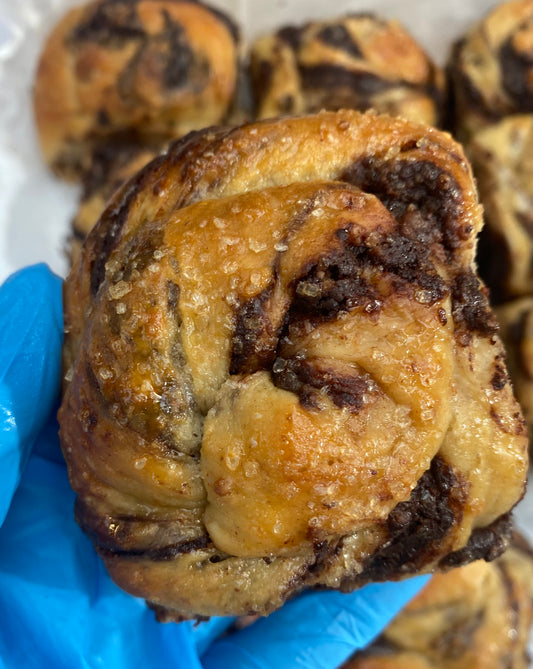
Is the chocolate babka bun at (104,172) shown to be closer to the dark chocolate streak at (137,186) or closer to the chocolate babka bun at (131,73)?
the chocolate babka bun at (131,73)

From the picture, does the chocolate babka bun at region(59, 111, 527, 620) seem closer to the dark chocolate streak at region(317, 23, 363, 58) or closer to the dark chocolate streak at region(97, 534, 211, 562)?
the dark chocolate streak at region(97, 534, 211, 562)

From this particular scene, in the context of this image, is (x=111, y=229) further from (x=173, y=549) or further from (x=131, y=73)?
(x=131, y=73)

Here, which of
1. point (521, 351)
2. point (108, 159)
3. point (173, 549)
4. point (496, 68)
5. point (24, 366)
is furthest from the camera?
point (496, 68)

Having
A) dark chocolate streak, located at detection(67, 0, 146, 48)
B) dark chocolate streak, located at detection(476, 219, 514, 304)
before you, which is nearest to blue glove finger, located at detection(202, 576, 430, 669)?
dark chocolate streak, located at detection(476, 219, 514, 304)

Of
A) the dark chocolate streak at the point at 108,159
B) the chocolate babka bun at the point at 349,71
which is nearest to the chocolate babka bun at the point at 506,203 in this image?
the chocolate babka bun at the point at 349,71

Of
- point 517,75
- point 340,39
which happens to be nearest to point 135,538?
point 340,39

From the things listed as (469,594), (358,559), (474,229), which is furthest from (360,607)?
(474,229)

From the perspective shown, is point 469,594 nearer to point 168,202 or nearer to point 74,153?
point 168,202
